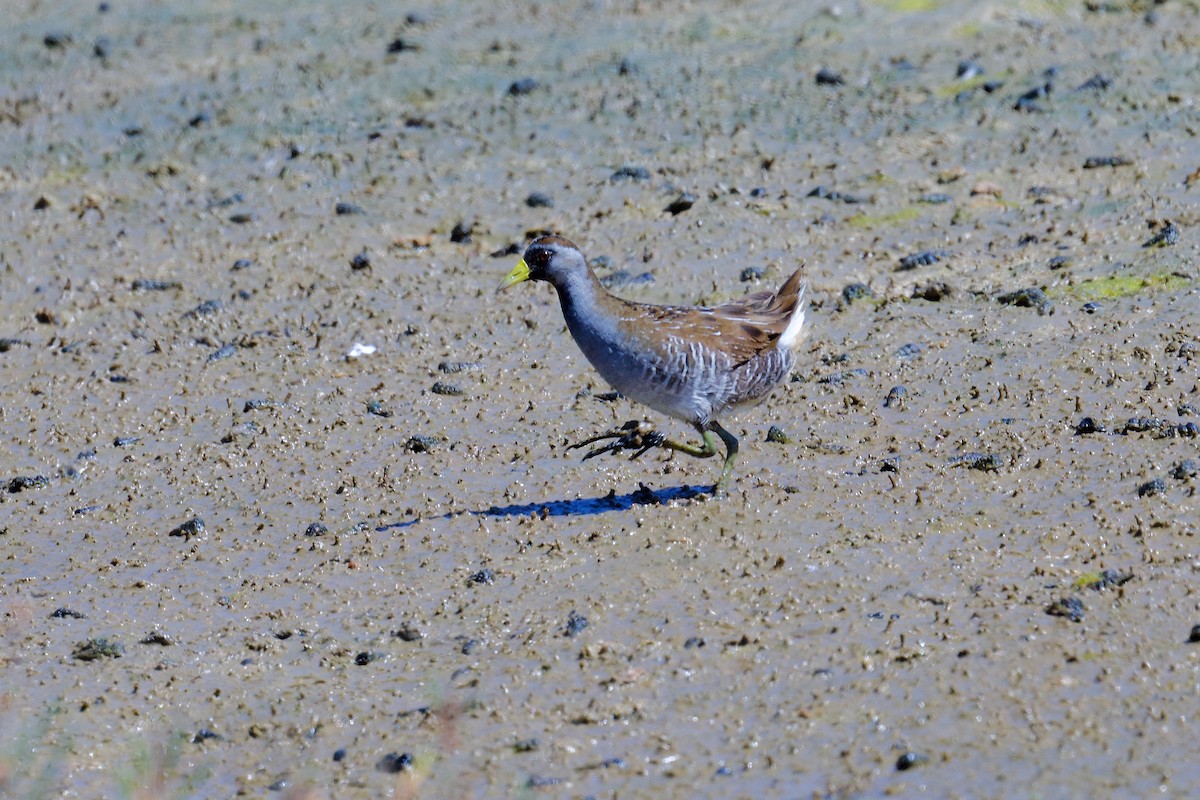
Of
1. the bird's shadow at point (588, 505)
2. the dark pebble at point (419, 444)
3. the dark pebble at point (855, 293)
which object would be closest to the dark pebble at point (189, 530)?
the bird's shadow at point (588, 505)

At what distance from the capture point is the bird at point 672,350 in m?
6.62

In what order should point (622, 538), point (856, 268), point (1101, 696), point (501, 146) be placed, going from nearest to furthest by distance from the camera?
1. point (1101, 696)
2. point (622, 538)
3. point (856, 268)
4. point (501, 146)

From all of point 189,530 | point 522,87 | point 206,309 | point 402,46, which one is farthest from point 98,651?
point 402,46

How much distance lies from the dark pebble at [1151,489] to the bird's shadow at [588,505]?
5.31ft

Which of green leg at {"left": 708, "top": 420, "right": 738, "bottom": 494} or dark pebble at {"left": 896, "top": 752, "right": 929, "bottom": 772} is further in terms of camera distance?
green leg at {"left": 708, "top": 420, "right": 738, "bottom": 494}

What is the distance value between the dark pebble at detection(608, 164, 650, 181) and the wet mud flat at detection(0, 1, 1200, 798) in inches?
1.2

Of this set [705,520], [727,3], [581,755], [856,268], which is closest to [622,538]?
[705,520]

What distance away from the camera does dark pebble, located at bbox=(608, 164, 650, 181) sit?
1016 cm

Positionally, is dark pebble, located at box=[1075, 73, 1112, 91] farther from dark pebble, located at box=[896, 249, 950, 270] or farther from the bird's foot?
the bird's foot

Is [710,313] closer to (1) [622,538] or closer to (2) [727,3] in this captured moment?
(1) [622,538]

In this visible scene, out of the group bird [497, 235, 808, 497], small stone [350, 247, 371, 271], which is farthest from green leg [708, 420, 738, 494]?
small stone [350, 247, 371, 271]

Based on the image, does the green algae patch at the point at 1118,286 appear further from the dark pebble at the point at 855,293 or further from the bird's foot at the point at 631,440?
the bird's foot at the point at 631,440

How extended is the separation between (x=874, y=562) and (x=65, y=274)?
5.61 meters

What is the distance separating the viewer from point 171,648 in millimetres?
5969
